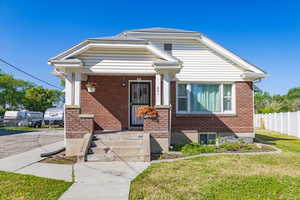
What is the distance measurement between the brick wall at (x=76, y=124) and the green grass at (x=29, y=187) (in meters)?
2.36

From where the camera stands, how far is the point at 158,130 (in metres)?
7.55

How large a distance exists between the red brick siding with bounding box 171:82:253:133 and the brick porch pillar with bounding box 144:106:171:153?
221cm

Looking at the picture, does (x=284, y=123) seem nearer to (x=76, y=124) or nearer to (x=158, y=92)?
(x=158, y=92)

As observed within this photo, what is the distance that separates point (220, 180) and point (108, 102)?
632 centimetres

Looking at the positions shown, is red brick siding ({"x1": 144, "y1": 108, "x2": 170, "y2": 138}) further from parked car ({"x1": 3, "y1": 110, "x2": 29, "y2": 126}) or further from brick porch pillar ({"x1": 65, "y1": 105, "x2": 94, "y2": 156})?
parked car ({"x1": 3, "y1": 110, "x2": 29, "y2": 126})

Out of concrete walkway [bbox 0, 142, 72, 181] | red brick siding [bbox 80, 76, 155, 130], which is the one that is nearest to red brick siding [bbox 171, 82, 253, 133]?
red brick siding [bbox 80, 76, 155, 130]

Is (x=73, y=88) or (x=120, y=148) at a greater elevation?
(x=73, y=88)

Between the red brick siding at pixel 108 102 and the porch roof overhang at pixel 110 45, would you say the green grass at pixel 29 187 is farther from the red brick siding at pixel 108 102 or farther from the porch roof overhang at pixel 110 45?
the red brick siding at pixel 108 102

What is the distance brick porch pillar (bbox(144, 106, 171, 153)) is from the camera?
7516 mm

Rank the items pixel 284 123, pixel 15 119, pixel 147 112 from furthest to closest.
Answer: pixel 15 119 < pixel 284 123 < pixel 147 112

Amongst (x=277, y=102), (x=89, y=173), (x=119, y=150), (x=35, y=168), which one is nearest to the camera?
(x=89, y=173)

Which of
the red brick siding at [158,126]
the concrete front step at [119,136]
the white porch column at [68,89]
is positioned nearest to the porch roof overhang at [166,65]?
the red brick siding at [158,126]

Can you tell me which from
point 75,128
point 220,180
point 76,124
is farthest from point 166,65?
point 220,180

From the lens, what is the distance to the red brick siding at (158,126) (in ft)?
24.7
